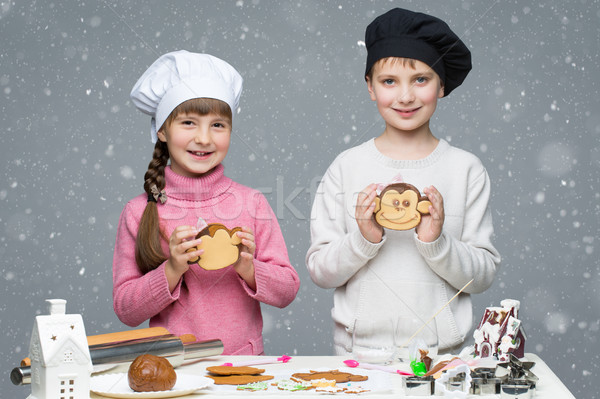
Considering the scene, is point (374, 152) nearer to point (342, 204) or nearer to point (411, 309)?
point (342, 204)

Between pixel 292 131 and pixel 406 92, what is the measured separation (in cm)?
110

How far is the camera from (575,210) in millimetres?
3338

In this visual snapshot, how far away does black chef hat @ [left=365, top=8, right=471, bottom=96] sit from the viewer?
2.34m

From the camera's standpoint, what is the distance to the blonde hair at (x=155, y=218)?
2.33 meters

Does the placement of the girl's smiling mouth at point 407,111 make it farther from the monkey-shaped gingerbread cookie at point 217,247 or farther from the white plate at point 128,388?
the white plate at point 128,388

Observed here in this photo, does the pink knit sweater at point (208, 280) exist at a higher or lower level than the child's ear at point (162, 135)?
lower

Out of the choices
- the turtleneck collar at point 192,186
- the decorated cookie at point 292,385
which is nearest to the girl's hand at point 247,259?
the turtleneck collar at point 192,186

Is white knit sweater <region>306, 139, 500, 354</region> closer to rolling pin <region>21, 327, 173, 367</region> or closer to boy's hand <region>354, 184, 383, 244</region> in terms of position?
boy's hand <region>354, 184, 383, 244</region>

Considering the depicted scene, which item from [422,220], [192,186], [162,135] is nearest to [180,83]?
[162,135]

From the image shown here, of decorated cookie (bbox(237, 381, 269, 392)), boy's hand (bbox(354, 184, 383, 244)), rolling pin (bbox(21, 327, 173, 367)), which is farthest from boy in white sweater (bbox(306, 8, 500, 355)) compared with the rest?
decorated cookie (bbox(237, 381, 269, 392))

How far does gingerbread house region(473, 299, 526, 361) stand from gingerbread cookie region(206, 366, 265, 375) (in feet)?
1.66

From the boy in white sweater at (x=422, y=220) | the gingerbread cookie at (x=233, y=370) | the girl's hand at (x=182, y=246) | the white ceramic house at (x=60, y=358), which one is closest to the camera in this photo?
the white ceramic house at (x=60, y=358)

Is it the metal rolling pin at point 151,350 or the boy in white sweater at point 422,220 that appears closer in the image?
the metal rolling pin at point 151,350

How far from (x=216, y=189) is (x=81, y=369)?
0.92 meters
